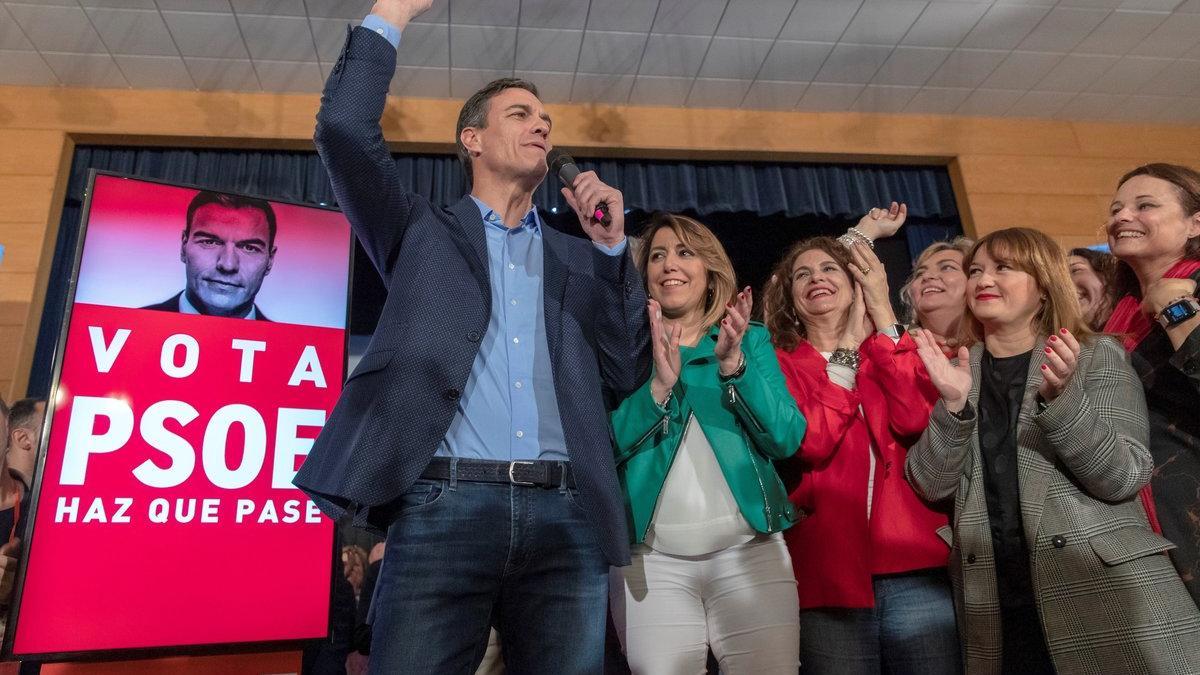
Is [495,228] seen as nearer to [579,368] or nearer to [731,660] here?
[579,368]

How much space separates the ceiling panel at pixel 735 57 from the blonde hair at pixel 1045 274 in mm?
2983

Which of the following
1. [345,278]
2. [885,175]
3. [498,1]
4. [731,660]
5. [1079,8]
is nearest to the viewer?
[731,660]

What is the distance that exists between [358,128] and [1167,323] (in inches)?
60.2

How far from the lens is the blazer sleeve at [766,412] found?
1624mm

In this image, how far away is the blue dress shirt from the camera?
124 centimetres

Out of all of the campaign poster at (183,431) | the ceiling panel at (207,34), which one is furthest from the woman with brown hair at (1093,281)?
the ceiling panel at (207,34)

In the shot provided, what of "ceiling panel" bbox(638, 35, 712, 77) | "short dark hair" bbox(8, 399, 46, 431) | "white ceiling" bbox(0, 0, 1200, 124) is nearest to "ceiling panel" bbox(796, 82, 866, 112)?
"white ceiling" bbox(0, 0, 1200, 124)

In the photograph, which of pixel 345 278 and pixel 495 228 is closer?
pixel 495 228

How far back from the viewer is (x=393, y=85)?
4.81 metres

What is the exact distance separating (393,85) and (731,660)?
13.7 ft

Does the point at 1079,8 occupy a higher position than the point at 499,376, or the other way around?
the point at 1079,8

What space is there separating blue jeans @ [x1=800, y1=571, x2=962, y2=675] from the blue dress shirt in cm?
74

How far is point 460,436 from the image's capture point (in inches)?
48.7

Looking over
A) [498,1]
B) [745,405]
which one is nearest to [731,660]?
[745,405]
